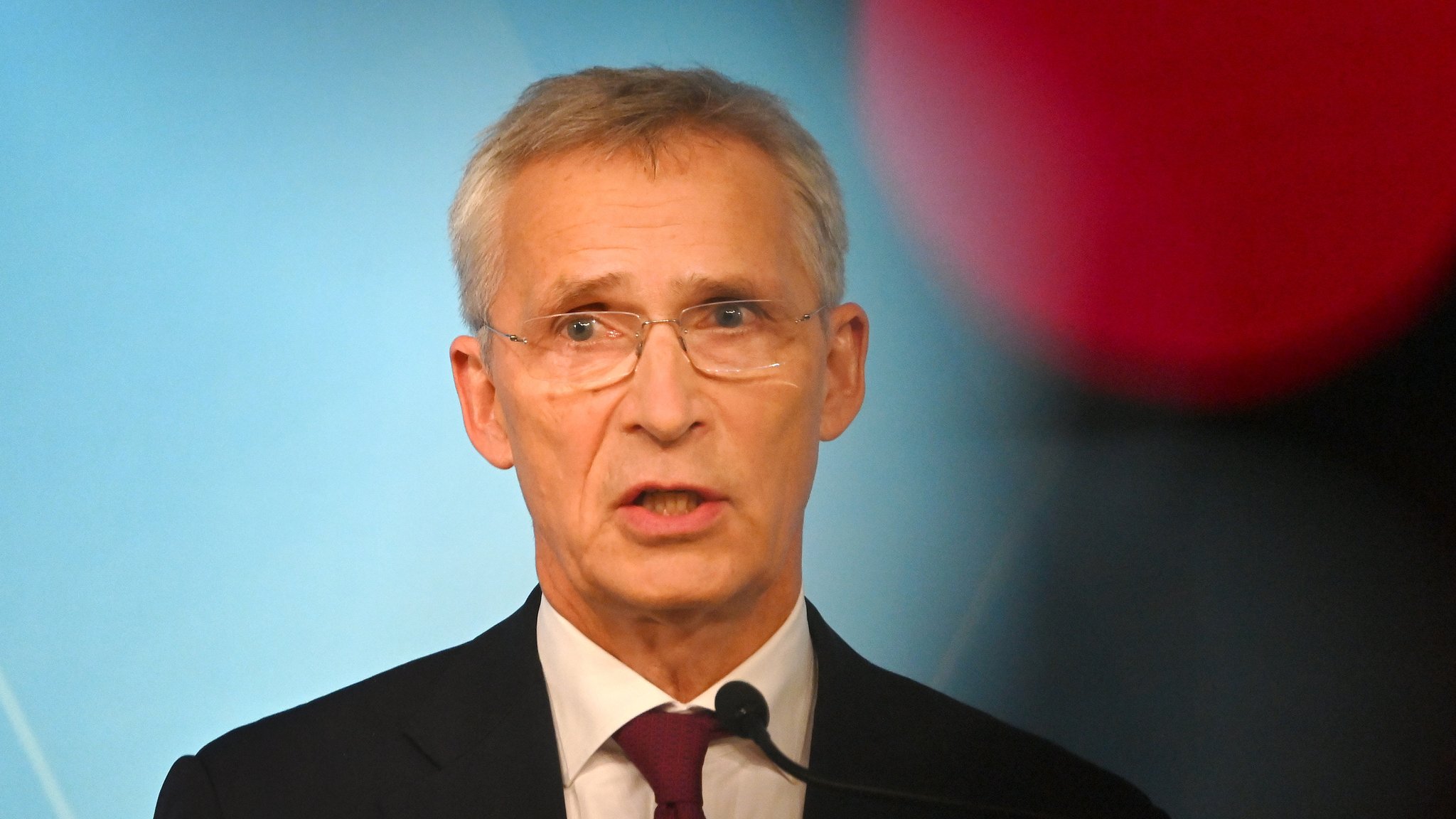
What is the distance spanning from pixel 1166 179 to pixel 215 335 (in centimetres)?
147

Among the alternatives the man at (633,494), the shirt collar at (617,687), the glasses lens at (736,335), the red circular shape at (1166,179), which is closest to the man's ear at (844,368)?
the man at (633,494)

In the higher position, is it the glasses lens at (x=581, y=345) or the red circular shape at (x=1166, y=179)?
the red circular shape at (x=1166, y=179)

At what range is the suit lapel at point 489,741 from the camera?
1597 millimetres

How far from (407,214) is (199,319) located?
1.06 ft

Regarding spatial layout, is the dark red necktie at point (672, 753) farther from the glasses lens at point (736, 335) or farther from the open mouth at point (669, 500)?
the glasses lens at point (736, 335)

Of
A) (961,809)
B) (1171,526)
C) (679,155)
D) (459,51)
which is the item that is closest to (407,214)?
→ (459,51)

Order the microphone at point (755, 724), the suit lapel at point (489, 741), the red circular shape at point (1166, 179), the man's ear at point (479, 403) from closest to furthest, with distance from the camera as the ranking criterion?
the microphone at point (755, 724) < the suit lapel at point (489, 741) < the man's ear at point (479, 403) < the red circular shape at point (1166, 179)

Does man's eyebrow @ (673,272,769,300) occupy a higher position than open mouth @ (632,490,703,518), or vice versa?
man's eyebrow @ (673,272,769,300)

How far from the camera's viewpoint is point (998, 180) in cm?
211

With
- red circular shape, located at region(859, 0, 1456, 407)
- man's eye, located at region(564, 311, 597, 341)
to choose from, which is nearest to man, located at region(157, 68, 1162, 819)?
man's eye, located at region(564, 311, 597, 341)

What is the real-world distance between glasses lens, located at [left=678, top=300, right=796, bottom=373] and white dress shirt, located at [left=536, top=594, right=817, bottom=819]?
0.36m

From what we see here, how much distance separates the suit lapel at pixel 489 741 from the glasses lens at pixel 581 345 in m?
0.38

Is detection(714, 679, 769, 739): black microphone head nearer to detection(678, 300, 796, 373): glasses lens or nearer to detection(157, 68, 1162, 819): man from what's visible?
detection(157, 68, 1162, 819): man

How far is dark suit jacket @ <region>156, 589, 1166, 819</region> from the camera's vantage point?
1.61 meters
